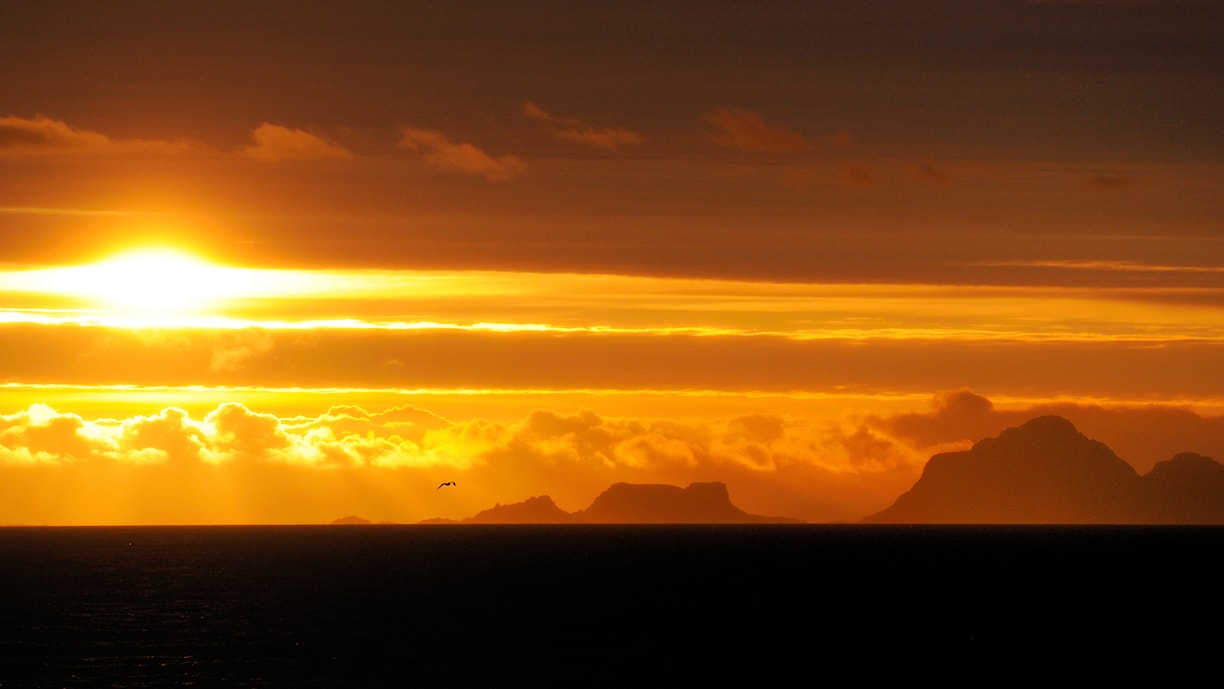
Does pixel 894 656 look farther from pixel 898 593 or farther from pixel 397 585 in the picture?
pixel 397 585

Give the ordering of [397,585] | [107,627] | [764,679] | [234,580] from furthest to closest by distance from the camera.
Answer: [234,580], [397,585], [107,627], [764,679]

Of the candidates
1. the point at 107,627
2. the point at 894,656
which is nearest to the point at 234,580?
the point at 107,627

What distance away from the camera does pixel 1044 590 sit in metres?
176

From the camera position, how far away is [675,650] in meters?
108

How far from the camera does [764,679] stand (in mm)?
93188

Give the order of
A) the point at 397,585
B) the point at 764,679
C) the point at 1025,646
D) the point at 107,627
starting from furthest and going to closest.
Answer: the point at 397,585 → the point at 107,627 → the point at 1025,646 → the point at 764,679

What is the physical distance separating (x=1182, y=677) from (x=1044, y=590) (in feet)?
266

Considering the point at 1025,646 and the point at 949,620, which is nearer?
the point at 1025,646

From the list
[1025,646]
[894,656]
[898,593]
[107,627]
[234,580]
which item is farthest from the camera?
[234,580]

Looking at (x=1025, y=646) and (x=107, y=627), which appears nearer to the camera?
(x=1025, y=646)

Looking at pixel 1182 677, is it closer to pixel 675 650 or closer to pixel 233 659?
pixel 675 650

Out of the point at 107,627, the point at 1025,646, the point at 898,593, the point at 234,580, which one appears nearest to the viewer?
the point at 1025,646

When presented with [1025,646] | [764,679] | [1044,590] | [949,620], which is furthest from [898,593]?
[764,679]

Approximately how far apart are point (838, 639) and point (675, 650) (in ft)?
50.3
